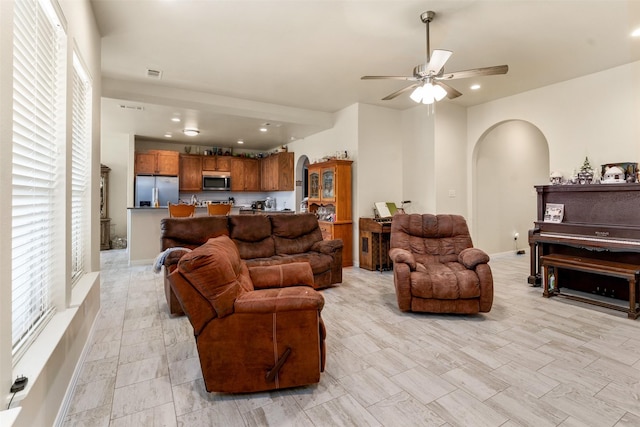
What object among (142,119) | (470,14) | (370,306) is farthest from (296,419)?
(142,119)

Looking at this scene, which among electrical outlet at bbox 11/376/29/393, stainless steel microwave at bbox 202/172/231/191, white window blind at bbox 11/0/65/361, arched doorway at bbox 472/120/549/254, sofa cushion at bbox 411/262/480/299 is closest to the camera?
electrical outlet at bbox 11/376/29/393

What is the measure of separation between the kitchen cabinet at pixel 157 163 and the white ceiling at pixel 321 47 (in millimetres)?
2035

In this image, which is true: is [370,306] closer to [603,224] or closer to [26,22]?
[603,224]

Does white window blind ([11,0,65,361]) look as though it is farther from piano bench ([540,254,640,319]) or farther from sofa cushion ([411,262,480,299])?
piano bench ([540,254,640,319])

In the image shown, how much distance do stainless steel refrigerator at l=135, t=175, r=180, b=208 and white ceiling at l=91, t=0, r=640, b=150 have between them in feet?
7.16

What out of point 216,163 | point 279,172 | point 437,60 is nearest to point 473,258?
point 437,60

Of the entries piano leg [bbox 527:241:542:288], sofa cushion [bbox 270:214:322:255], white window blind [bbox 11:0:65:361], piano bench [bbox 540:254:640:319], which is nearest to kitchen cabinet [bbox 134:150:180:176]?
sofa cushion [bbox 270:214:322:255]

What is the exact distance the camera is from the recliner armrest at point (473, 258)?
3059mm

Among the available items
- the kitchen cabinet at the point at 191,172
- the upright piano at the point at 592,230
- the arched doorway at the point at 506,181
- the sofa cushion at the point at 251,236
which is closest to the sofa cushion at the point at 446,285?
the upright piano at the point at 592,230

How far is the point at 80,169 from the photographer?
98.7 inches

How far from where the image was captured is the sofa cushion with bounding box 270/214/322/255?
13.6ft

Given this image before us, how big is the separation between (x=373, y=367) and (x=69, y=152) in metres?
2.51

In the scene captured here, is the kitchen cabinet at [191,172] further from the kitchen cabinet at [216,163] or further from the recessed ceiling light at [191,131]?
the recessed ceiling light at [191,131]

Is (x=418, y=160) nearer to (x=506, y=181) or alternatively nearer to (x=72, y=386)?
(x=506, y=181)
